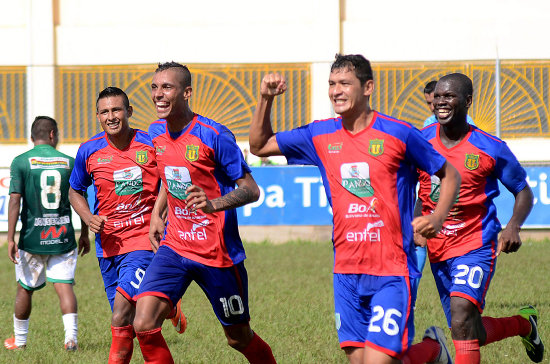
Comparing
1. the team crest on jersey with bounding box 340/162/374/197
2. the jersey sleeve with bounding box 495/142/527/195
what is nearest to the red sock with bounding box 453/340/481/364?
the jersey sleeve with bounding box 495/142/527/195

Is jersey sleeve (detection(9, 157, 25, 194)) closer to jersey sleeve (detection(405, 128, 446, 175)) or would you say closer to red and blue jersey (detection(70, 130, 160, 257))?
red and blue jersey (detection(70, 130, 160, 257))

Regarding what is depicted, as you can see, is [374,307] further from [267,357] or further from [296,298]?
[296,298]

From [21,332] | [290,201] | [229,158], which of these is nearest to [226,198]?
[229,158]

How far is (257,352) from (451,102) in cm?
230

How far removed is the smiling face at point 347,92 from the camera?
18.0ft

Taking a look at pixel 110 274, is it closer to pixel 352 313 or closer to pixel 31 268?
pixel 31 268

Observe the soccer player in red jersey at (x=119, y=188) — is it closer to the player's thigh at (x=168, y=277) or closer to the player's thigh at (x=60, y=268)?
the player's thigh at (x=168, y=277)

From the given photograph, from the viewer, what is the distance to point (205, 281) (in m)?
6.46

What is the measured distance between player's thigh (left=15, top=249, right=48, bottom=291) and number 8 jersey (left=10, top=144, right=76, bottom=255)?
0.10m

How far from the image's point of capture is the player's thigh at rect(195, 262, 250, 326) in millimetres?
6426

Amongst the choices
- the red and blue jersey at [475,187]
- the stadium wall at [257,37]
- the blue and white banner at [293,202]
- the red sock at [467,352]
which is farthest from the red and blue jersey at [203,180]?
the stadium wall at [257,37]

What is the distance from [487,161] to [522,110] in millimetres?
14378

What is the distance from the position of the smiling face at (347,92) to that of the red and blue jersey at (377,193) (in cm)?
13

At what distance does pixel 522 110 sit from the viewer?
2042cm
